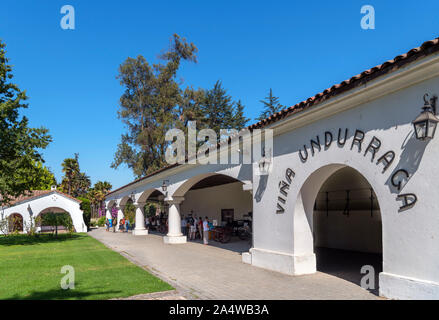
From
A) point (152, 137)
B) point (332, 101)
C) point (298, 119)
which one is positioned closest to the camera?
point (332, 101)

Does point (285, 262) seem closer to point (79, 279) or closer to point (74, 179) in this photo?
point (79, 279)

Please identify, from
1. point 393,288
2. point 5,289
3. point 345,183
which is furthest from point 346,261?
point 5,289

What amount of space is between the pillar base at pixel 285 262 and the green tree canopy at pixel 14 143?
12962 mm

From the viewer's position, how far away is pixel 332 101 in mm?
6477

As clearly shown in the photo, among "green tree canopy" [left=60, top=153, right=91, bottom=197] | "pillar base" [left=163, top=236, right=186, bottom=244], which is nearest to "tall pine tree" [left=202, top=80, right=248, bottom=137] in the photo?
"pillar base" [left=163, top=236, right=186, bottom=244]

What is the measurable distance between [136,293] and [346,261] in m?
6.08

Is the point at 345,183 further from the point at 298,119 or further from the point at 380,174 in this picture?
the point at 380,174

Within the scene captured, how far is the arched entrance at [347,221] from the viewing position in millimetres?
10973

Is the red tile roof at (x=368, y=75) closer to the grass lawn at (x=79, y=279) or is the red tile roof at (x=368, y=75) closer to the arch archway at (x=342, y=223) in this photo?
the arch archway at (x=342, y=223)

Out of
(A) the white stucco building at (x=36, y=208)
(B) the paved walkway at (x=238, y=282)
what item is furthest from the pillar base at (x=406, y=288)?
(A) the white stucco building at (x=36, y=208)

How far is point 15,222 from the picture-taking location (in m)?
27.6

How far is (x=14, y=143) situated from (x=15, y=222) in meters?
14.1

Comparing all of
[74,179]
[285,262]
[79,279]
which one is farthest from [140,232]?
[74,179]

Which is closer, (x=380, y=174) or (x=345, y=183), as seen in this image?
(x=380, y=174)
